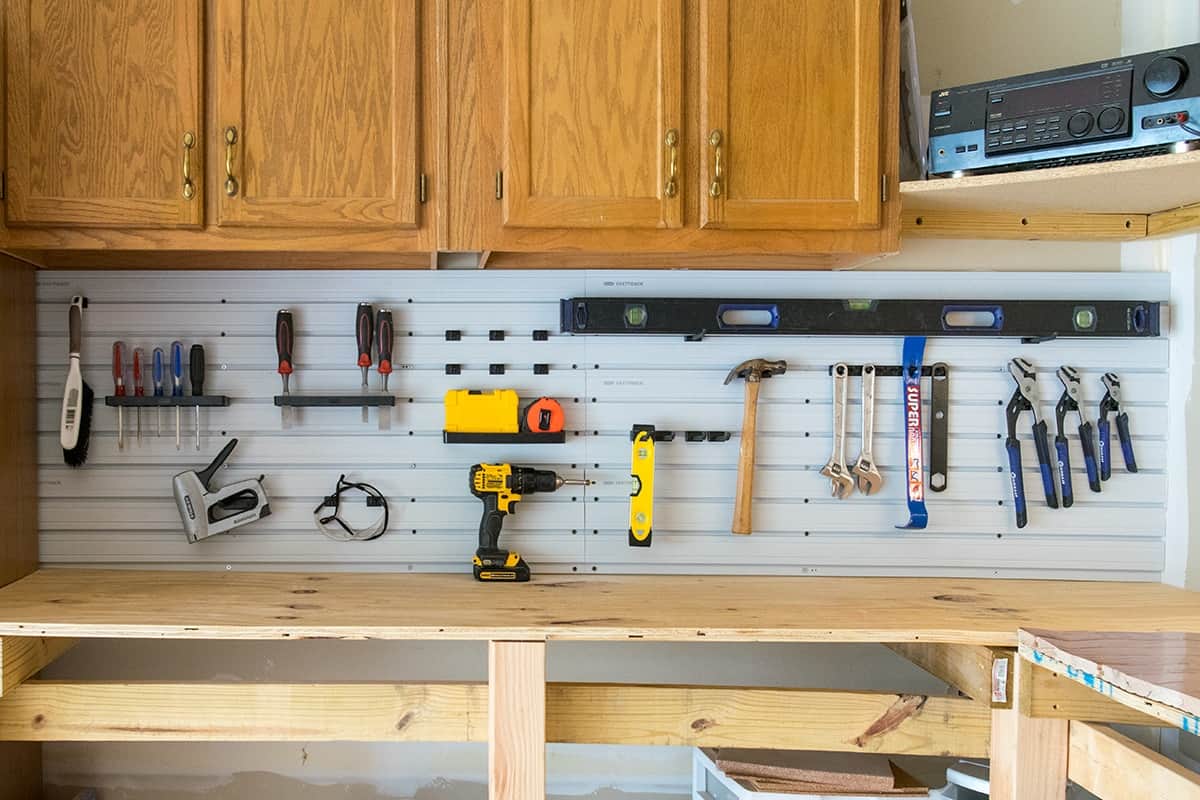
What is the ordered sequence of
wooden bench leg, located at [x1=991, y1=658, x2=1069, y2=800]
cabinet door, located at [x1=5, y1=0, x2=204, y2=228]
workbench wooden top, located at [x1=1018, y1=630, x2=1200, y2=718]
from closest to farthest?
workbench wooden top, located at [x1=1018, y1=630, x2=1200, y2=718] → wooden bench leg, located at [x1=991, y1=658, x2=1069, y2=800] → cabinet door, located at [x1=5, y1=0, x2=204, y2=228]

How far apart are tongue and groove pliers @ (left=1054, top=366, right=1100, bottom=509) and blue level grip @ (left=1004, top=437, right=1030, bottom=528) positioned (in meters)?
0.09

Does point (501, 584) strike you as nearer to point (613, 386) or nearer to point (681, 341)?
point (613, 386)

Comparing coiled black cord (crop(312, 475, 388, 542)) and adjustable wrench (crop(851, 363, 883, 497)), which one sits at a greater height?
adjustable wrench (crop(851, 363, 883, 497))

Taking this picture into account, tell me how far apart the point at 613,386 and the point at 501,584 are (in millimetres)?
534

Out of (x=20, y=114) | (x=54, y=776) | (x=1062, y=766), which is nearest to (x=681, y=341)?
(x=1062, y=766)

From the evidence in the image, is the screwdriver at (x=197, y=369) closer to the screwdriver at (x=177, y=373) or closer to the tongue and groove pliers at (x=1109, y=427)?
the screwdriver at (x=177, y=373)

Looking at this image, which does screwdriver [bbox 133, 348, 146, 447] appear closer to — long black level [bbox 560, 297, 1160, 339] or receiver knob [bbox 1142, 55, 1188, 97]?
long black level [bbox 560, 297, 1160, 339]

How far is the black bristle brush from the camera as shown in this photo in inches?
87.1

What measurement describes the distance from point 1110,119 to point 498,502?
144cm

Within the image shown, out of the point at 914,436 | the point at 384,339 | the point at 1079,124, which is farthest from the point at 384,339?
the point at 1079,124

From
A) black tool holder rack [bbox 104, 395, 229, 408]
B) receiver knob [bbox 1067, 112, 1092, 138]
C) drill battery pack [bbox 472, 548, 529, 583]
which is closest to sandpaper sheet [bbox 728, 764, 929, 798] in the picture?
drill battery pack [bbox 472, 548, 529, 583]

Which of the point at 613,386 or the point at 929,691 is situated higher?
the point at 613,386

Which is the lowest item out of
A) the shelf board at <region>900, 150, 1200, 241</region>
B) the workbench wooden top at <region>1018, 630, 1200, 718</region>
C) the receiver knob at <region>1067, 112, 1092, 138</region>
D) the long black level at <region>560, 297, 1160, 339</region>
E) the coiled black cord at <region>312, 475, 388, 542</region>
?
the workbench wooden top at <region>1018, 630, 1200, 718</region>

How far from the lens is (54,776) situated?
2299mm
